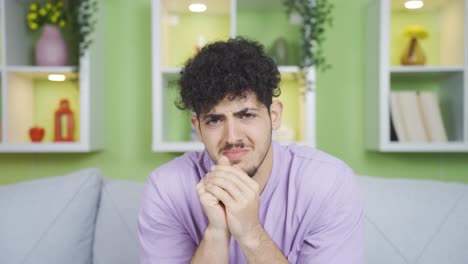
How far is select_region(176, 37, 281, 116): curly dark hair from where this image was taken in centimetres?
132

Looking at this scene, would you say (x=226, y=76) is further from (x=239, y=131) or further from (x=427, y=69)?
(x=427, y=69)

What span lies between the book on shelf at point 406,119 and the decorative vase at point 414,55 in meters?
0.18

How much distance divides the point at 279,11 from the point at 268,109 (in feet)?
3.93

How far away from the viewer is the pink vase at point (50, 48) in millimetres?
2289

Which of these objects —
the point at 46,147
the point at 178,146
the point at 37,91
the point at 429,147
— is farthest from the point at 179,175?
the point at 37,91

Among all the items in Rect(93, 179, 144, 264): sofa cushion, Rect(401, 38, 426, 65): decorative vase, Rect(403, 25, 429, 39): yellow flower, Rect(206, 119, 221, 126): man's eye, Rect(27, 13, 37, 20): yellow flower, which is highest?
Rect(27, 13, 37, 20): yellow flower

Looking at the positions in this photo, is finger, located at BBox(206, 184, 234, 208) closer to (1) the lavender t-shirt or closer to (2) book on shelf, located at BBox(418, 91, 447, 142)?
(1) the lavender t-shirt

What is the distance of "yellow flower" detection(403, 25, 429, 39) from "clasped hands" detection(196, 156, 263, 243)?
145cm

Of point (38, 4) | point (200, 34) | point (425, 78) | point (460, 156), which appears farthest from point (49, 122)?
point (460, 156)

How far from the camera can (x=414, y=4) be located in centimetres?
233

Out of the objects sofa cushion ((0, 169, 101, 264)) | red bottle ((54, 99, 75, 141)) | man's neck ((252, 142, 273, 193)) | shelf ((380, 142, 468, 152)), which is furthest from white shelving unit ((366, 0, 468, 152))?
red bottle ((54, 99, 75, 141))

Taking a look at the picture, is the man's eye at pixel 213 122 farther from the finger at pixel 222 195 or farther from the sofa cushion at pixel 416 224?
the sofa cushion at pixel 416 224

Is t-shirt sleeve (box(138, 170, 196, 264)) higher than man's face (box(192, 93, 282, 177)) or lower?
lower

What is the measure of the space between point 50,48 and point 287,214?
1489mm
